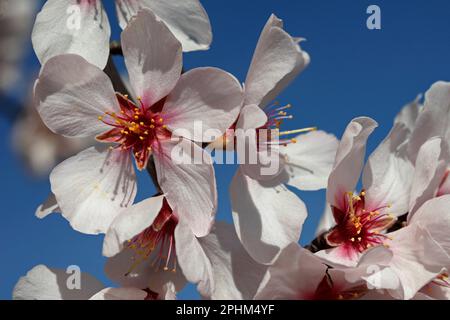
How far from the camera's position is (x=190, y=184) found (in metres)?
1.42

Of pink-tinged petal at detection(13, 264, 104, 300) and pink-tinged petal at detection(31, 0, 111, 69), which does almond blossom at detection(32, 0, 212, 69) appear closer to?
pink-tinged petal at detection(31, 0, 111, 69)

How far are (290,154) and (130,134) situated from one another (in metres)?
0.52

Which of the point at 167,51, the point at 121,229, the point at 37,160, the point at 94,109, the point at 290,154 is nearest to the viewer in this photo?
the point at 121,229

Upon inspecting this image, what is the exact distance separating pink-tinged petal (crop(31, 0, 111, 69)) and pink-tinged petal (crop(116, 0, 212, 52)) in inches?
2.7

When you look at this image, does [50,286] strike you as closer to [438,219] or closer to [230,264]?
[230,264]

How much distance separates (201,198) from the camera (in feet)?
4.60

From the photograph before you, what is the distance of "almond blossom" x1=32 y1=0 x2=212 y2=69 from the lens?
1.48 m

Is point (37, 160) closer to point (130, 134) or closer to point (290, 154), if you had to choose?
point (130, 134)

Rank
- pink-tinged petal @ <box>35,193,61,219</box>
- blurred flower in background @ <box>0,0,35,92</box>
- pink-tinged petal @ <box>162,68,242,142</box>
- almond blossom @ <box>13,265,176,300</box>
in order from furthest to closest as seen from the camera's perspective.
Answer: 1. blurred flower in background @ <box>0,0,35,92</box>
2. almond blossom @ <box>13,265,176,300</box>
3. pink-tinged petal @ <box>35,193,61,219</box>
4. pink-tinged petal @ <box>162,68,242,142</box>

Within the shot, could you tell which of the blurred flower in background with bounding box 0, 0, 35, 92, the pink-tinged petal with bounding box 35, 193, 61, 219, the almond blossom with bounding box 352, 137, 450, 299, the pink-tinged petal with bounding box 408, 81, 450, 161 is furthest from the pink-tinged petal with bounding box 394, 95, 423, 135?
the blurred flower in background with bounding box 0, 0, 35, 92

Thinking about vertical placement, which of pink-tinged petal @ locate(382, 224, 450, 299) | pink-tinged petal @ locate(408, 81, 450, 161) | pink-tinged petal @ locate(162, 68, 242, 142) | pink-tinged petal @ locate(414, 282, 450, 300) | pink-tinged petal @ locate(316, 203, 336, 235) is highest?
pink-tinged petal @ locate(162, 68, 242, 142)

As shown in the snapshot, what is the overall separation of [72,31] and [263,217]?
723 millimetres

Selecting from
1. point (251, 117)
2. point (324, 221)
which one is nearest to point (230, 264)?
point (251, 117)
